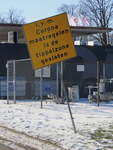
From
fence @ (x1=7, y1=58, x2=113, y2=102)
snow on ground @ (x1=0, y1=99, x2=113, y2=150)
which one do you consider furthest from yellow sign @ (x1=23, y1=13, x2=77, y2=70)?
fence @ (x1=7, y1=58, x2=113, y2=102)

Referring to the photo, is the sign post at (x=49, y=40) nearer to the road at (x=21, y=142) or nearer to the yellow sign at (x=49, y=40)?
the yellow sign at (x=49, y=40)

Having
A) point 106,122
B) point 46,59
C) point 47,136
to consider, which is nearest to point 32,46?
point 46,59

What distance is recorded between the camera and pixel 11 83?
1568 centimetres

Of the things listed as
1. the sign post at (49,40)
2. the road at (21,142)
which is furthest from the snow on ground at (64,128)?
the sign post at (49,40)

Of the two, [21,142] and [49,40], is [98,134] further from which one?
[49,40]

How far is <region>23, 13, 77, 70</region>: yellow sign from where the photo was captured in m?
7.52

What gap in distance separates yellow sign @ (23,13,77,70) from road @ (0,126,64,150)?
188cm

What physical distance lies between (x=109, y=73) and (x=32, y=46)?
1135cm

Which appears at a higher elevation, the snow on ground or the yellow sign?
the yellow sign

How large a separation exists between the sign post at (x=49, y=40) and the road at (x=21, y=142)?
6.18ft

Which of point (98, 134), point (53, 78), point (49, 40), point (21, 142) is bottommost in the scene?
point (21, 142)

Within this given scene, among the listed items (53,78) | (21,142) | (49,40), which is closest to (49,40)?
(49,40)

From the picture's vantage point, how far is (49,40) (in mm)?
7629

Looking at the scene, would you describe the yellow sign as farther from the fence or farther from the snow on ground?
the fence
